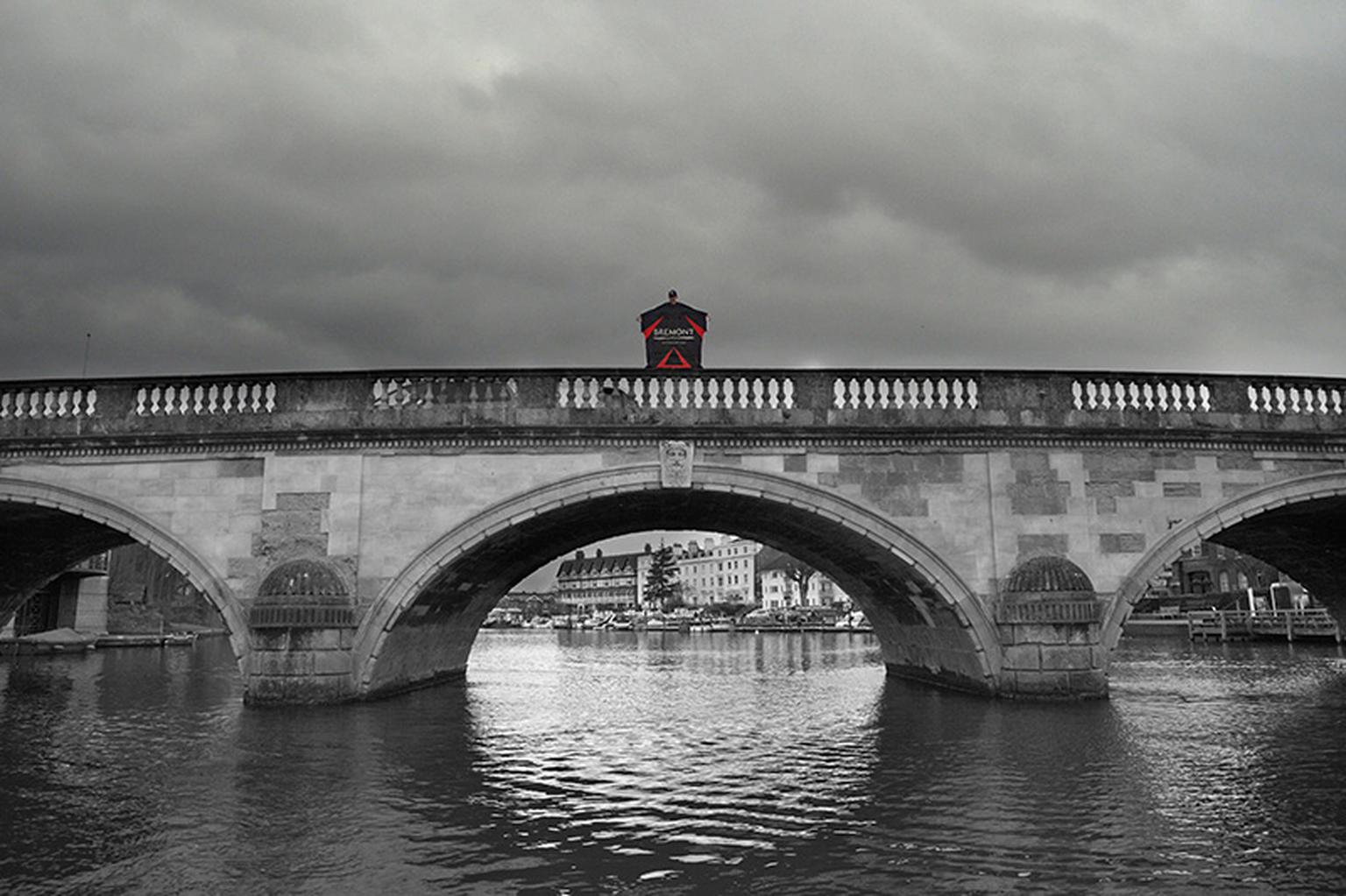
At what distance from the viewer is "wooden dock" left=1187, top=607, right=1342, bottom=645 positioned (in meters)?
38.6

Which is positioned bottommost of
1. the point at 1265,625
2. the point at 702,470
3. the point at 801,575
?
the point at 1265,625

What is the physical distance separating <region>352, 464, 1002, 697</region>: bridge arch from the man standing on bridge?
9.58 feet

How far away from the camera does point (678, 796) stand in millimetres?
9961

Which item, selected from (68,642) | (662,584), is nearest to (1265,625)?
(68,642)

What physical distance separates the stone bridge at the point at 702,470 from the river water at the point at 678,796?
209cm

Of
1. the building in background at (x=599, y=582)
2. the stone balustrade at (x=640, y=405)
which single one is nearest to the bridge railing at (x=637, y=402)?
the stone balustrade at (x=640, y=405)

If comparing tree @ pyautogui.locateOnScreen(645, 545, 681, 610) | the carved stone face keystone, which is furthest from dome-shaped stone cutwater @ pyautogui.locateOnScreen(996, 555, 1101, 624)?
tree @ pyautogui.locateOnScreen(645, 545, 681, 610)

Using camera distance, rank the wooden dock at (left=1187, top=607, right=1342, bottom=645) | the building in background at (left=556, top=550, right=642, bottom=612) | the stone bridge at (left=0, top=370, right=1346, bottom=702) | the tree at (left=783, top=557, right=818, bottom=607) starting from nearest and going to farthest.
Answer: the stone bridge at (left=0, top=370, right=1346, bottom=702), the wooden dock at (left=1187, top=607, right=1342, bottom=645), the tree at (left=783, top=557, right=818, bottom=607), the building in background at (left=556, top=550, right=642, bottom=612)

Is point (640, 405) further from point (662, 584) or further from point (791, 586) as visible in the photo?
point (662, 584)

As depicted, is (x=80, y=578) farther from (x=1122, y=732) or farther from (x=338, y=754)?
(x=1122, y=732)

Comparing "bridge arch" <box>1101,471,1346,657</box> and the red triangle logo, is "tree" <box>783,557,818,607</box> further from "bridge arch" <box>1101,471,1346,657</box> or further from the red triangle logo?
the red triangle logo

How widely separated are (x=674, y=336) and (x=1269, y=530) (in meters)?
12.6

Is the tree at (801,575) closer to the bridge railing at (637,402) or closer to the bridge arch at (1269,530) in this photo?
the bridge arch at (1269,530)

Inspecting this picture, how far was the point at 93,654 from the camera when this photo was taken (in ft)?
123
